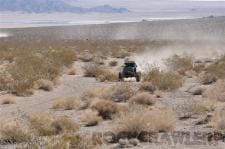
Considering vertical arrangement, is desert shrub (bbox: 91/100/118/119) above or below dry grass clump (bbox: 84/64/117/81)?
above

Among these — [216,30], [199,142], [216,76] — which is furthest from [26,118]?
[216,30]

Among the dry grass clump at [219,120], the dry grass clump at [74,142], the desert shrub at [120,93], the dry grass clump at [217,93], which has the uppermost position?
the dry grass clump at [74,142]

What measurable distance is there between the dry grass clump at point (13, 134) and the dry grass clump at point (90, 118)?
8.75 feet

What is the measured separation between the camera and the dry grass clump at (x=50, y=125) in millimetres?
16500

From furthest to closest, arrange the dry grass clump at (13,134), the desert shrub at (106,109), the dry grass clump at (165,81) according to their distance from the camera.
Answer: the dry grass clump at (165,81) < the desert shrub at (106,109) < the dry grass clump at (13,134)

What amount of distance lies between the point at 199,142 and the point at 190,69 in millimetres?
22972

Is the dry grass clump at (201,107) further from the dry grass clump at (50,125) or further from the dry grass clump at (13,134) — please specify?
the dry grass clump at (13,134)

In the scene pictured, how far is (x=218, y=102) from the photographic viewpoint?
72.1ft

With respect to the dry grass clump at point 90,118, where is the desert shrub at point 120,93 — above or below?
below

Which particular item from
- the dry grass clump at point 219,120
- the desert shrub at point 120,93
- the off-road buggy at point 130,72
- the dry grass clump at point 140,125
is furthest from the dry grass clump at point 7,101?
the dry grass clump at point 219,120

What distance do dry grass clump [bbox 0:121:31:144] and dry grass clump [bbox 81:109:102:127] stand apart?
2.67 metres

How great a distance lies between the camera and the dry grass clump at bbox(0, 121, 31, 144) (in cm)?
1562

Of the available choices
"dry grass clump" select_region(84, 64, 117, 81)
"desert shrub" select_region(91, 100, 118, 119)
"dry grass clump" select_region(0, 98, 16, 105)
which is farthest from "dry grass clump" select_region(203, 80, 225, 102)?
"dry grass clump" select_region(84, 64, 117, 81)

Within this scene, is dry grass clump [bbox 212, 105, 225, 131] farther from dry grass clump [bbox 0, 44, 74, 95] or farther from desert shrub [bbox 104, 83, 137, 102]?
dry grass clump [bbox 0, 44, 74, 95]
